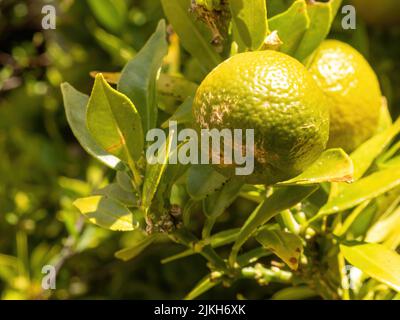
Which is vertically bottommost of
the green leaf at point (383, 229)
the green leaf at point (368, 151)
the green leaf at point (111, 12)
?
the green leaf at point (383, 229)

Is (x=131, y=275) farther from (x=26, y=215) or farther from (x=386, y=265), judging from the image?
(x=386, y=265)

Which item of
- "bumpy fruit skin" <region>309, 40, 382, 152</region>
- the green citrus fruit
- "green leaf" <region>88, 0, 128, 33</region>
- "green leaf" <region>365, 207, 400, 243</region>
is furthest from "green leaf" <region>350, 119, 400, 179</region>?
"green leaf" <region>88, 0, 128, 33</region>

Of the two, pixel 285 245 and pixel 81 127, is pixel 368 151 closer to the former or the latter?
pixel 285 245

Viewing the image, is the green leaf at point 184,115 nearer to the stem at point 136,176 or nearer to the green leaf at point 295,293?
the stem at point 136,176

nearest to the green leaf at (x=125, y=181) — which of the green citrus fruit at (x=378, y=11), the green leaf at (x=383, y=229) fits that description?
the green leaf at (x=383, y=229)

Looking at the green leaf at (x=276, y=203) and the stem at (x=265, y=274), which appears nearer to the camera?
the green leaf at (x=276, y=203)
